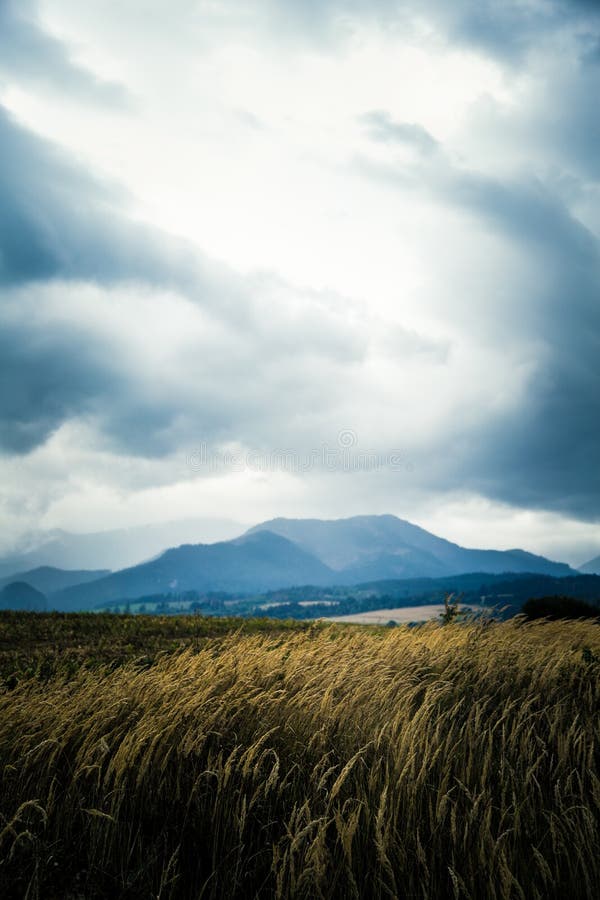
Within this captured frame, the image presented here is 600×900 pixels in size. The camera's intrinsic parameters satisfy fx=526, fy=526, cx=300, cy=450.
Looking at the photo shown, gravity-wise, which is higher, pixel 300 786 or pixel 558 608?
pixel 300 786

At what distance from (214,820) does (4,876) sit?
4.28 feet

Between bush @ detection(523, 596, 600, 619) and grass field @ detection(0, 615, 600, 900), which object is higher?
grass field @ detection(0, 615, 600, 900)

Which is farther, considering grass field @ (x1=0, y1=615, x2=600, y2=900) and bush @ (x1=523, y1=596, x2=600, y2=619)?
bush @ (x1=523, y1=596, x2=600, y2=619)

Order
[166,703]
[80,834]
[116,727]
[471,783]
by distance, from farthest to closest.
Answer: [166,703] < [116,727] < [471,783] < [80,834]

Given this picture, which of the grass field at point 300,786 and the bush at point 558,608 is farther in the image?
the bush at point 558,608

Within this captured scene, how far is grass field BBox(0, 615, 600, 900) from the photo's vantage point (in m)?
3.20

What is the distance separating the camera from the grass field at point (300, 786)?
3199mm

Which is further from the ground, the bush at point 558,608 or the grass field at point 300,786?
the grass field at point 300,786

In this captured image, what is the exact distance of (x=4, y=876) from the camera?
3.11 metres

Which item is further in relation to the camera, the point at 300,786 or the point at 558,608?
the point at 558,608

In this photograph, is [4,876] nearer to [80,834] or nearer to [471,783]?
[80,834]

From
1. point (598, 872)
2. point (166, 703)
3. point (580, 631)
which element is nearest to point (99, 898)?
point (166, 703)

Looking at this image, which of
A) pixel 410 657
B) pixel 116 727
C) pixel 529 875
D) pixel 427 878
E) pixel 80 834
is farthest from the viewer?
pixel 410 657

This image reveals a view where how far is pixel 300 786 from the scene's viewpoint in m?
4.24
